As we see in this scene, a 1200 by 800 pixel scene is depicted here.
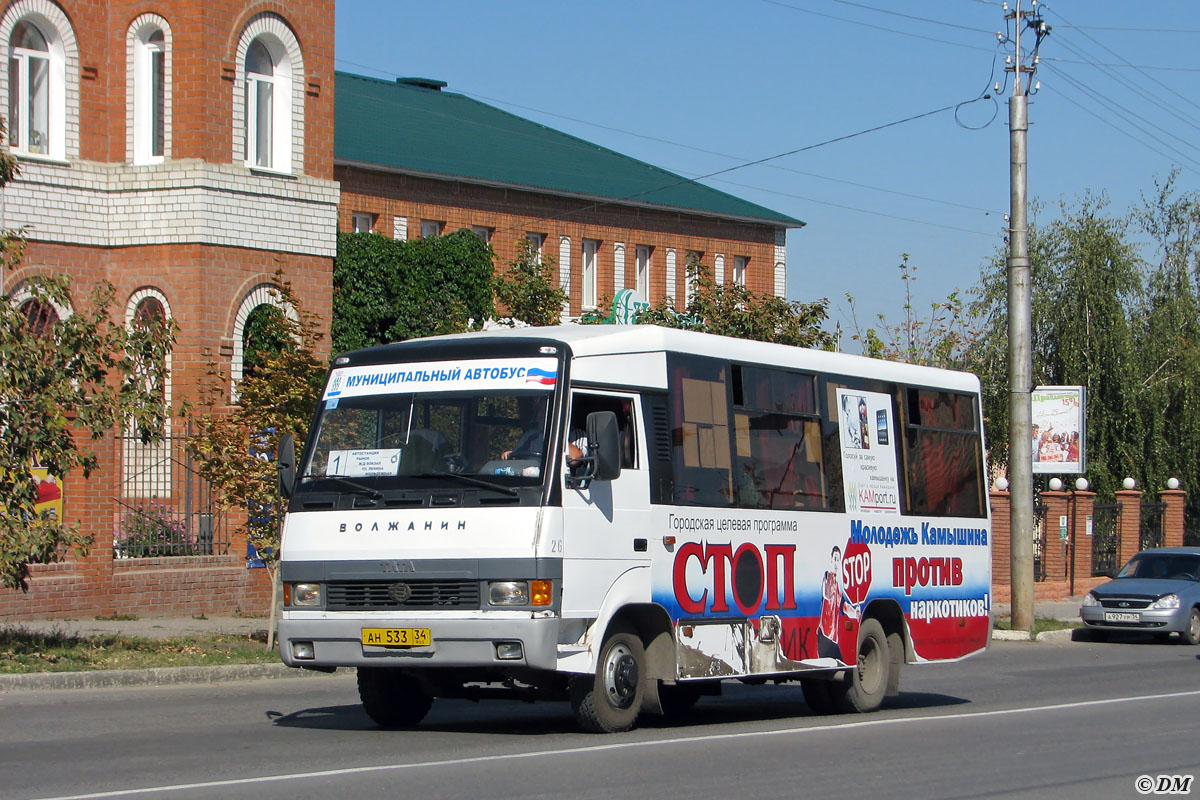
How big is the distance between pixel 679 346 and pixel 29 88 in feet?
64.9

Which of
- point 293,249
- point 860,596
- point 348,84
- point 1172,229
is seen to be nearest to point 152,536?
point 293,249

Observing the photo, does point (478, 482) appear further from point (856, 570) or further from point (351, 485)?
point (856, 570)

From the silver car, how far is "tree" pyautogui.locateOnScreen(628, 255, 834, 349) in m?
6.73

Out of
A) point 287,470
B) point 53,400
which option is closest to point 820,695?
point 287,470

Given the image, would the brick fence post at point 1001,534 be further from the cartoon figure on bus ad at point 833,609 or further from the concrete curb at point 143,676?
the cartoon figure on bus ad at point 833,609

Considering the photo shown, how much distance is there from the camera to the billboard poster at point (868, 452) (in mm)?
14625

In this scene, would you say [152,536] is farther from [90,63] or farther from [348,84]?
[348,84]

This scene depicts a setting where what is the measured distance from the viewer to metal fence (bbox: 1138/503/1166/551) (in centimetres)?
4162

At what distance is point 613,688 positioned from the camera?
11.8 metres

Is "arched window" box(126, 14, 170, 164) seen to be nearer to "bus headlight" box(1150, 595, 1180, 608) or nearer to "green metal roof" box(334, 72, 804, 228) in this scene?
"green metal roof" box(334, 72, 804, 228)

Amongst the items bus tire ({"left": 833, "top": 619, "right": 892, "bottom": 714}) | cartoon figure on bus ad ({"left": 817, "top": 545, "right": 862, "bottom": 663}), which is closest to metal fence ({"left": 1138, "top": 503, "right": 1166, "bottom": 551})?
bus tire ({"left": 833, "top": 619, "right": 892, "bottom": 714})

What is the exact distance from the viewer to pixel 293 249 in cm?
3078

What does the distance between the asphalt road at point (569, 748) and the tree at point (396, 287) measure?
24423 millimetres

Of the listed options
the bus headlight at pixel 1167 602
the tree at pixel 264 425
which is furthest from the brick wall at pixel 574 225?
the tree at pixel 264 425
